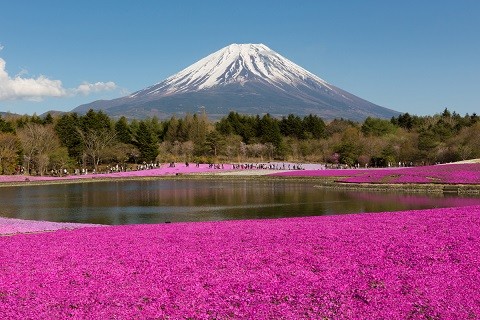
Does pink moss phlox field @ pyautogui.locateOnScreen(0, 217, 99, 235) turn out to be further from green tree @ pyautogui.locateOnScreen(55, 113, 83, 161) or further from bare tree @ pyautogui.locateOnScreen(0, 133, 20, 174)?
green tree @ pyautogui.locateOnScreen(55, 113, 83, 161)

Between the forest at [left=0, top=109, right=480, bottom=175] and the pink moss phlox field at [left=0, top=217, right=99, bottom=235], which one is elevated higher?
the forest at [left=0, top=109, right=480, bottom=175]

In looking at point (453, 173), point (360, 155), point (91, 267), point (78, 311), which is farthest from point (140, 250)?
point (360, 155)

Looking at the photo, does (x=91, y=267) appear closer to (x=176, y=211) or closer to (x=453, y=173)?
(x=176, y=211)

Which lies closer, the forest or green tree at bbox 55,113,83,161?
the forest

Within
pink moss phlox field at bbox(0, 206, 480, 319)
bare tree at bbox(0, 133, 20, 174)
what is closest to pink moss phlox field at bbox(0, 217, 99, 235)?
pink moss phlox field at bbox(0, 206, 480, 319)

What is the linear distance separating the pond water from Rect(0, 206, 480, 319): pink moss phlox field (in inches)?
481

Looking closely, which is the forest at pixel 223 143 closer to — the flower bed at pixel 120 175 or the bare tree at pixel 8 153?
the bare tree at pixel 8 153

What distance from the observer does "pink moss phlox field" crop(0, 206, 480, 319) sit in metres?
9.78

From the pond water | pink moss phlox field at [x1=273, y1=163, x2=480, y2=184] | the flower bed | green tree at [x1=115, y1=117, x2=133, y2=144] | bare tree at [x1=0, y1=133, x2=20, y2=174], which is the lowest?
the pond water

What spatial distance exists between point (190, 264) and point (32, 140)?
246 feet

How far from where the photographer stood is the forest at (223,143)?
8007 centimetres

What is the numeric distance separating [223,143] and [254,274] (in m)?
94.8

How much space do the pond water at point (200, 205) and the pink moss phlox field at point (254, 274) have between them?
12208 mm

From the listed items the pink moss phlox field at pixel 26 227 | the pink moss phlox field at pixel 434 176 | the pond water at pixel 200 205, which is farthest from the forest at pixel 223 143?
the pink moss phlox field at pixel 26 227
